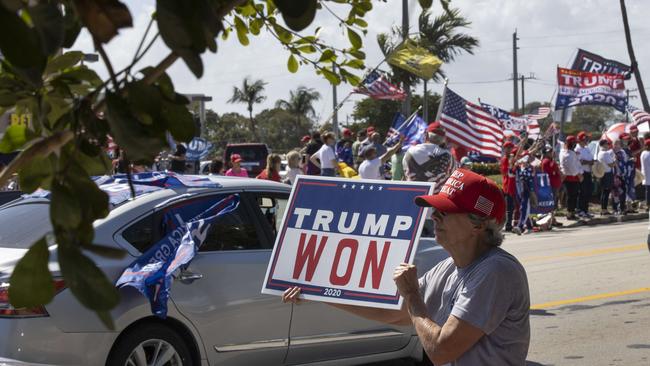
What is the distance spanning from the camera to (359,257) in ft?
13.3

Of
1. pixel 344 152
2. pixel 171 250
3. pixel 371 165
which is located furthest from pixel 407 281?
pixel 344 152

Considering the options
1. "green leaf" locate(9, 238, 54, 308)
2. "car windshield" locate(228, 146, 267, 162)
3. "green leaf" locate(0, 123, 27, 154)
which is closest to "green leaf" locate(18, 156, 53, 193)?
"green leaf" locate(0, 123, 27, 154)

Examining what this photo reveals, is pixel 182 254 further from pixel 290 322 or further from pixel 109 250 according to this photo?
pixel 109 250

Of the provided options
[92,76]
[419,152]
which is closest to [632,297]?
[419,152]

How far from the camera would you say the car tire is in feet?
19.5

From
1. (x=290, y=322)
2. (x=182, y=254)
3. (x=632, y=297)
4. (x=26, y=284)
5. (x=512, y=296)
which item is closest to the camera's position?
(x=26, y=284)

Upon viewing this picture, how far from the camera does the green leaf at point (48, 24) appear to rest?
4.54ft

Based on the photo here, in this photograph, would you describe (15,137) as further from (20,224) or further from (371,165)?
(371,165)

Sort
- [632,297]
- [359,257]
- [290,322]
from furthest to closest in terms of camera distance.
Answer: [632,297] → [290,322] → [359,257]

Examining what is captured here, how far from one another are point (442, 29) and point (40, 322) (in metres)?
27.6

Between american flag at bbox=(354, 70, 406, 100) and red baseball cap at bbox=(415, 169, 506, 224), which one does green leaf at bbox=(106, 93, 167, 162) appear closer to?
red baseball cap at bbox=(415, 169, 506, 224)

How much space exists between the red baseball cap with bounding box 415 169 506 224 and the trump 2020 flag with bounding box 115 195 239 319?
2785mm

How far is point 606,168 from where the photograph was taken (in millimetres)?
23047

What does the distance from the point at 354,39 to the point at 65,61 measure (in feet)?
6.05
